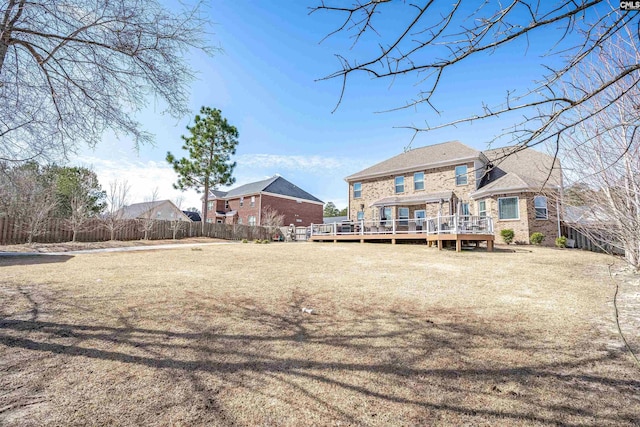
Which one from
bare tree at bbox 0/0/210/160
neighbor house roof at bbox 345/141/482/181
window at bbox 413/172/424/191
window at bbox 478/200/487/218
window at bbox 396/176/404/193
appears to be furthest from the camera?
window at bbox 396/176/404/193

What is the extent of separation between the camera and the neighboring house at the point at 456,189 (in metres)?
16.6

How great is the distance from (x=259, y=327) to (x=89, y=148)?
4123mm

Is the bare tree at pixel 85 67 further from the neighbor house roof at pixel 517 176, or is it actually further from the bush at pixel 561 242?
the bush at pixel 561 242

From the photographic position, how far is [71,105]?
14.5 feet

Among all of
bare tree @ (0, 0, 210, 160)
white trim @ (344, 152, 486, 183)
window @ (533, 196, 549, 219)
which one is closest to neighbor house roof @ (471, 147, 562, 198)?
window @ (533, 196, 549, 219)

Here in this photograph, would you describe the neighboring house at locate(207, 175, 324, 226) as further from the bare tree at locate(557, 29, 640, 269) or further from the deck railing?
the bare tree at locate(557, 29, 640, 269)

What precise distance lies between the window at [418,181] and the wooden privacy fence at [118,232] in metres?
14.6

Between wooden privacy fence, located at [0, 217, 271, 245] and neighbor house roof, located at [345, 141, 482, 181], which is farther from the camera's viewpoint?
neighbor house roof, located at [345, 141, 482, 181]

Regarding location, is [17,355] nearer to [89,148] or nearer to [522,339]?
[89,148]

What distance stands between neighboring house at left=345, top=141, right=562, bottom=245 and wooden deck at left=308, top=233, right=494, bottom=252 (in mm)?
1646

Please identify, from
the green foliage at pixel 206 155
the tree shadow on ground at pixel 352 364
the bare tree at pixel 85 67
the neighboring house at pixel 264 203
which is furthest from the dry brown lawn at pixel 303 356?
the neighboring house at pixel 264 203

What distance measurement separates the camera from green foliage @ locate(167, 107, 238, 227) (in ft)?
86.3

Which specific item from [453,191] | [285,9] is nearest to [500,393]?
[285,9]

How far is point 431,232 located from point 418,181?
25.1ft
